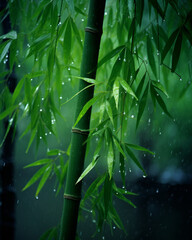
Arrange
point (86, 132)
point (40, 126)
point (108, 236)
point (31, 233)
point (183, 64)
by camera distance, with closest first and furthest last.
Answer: point (86, 132)
point (40, 126)
point (183, 64)
point (108, 236)
point (31, 233)

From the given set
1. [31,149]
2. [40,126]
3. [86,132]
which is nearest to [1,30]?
[31,149]

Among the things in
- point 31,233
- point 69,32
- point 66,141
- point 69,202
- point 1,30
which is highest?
point 1,30

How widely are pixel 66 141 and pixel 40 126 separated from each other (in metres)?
0.75

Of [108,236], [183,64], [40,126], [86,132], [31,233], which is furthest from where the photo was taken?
[31,233]

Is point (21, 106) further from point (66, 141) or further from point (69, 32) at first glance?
point (66, 141)

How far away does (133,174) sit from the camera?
68.9 inches

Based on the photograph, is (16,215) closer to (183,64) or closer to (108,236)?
(108,236)

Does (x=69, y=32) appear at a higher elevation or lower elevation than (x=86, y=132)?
higher

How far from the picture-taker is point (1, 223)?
1.86 meters

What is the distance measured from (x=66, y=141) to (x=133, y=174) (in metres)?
0.42

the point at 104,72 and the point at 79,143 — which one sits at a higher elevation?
the point at 104,72

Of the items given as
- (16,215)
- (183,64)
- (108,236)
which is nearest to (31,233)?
(16,215)

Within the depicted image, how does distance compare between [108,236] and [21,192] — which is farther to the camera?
[21,192]

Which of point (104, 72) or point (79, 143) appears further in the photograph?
point (104, 72)
